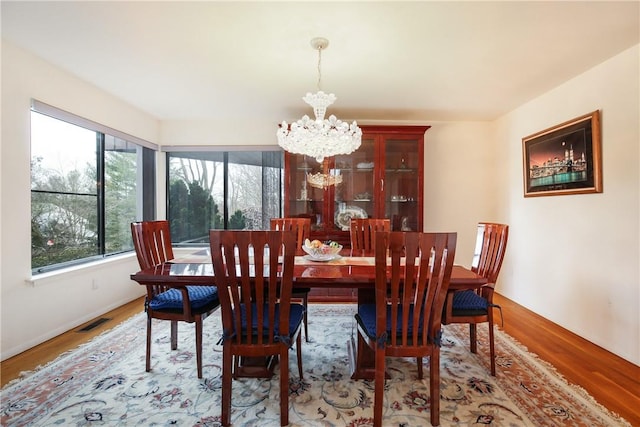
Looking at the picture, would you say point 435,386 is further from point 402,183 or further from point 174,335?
point 402,183

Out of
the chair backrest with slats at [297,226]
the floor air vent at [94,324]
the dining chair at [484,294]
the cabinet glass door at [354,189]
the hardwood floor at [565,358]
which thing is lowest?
the hardwood floor at [565,358]

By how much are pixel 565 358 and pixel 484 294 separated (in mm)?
882

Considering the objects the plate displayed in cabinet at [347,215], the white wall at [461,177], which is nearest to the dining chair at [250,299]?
the plate displayed in cabinet at [347,215]

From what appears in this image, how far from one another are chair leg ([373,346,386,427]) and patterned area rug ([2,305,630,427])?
A: 5.3 inches

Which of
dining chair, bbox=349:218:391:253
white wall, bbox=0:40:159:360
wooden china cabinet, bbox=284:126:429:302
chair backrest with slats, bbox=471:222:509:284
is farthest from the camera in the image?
wooden china cabinet, bbox=284:126:429:302

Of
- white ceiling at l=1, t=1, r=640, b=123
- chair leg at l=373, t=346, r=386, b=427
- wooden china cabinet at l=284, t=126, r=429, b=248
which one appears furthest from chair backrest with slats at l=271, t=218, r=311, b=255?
chair leg at l=373, t=346, r=386, b=427

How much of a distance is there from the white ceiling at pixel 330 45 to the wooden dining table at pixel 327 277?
1574mm

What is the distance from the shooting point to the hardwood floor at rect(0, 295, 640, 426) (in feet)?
5.64


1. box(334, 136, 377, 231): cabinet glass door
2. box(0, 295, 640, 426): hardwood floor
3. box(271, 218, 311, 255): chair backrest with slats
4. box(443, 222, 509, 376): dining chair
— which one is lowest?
box(0, 295, 640, 426): hardwood floor

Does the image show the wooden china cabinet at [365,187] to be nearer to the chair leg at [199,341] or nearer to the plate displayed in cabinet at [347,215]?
the plate displayed in cabinet at [347,215]

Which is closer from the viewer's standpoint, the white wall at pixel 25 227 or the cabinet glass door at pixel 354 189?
the white wall at pixel 25 227

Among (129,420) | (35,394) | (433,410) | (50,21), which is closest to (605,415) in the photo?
(433,410)

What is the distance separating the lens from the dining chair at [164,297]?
1839mm

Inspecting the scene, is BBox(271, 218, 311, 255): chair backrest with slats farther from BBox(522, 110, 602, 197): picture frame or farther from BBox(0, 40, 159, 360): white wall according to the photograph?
BBox(522, 110, 602, 197): picture frame
